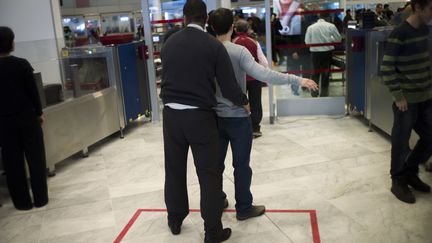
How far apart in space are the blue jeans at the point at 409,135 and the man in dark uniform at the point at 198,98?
1245 mm

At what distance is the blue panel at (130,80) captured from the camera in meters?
5.75

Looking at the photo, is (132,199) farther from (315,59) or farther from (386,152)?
(315,59)

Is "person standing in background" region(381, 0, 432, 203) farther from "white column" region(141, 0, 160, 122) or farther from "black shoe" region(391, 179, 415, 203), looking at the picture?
"white column" region(141, 0, 160, 122)

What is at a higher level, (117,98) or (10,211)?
(117,98)

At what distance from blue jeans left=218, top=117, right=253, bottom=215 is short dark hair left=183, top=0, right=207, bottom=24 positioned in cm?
67

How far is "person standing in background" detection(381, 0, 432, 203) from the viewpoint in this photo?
2951 mm

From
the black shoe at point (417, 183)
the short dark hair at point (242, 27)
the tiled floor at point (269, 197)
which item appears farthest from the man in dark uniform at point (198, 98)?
the short dark hair at point (242, 27)

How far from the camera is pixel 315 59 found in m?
6.16

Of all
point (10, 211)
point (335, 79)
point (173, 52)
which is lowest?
point (10, 211)

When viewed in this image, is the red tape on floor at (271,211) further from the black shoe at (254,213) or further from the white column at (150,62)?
the white column at (150,62)

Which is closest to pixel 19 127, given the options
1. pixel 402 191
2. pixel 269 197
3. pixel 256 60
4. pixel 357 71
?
pixel 269 197

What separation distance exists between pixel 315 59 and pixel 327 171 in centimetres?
259

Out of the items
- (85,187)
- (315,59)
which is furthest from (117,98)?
(315,59)

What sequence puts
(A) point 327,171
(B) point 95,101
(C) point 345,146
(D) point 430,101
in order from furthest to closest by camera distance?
(B) point 95,101 < (C) point 345,146 < (A) point 327,171 < (D) point 430,101
